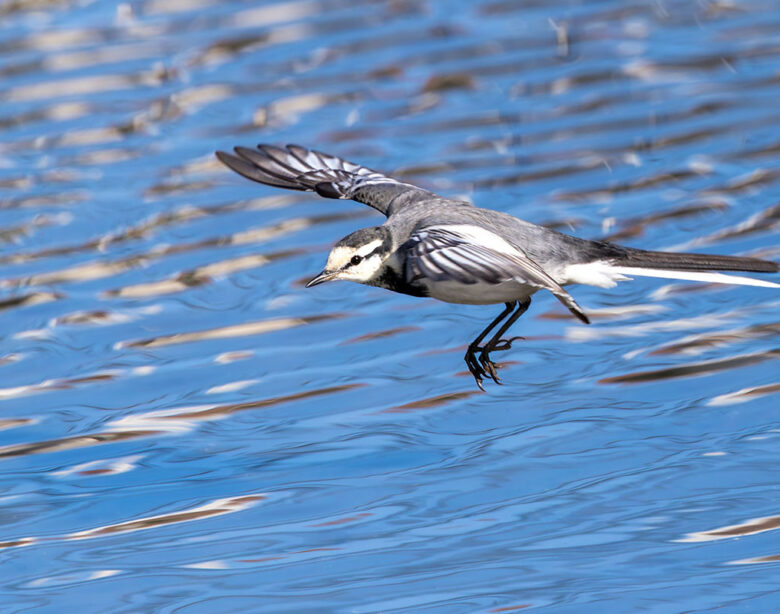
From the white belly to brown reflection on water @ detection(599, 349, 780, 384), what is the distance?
2551 millimetres

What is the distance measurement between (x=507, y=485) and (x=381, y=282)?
173 centimetres

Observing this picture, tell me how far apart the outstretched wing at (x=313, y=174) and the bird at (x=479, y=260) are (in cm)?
3

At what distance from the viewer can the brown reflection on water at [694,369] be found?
1062 cm

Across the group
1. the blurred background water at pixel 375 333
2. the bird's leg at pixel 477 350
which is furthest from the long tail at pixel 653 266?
the blurred background water at pixel 375 333

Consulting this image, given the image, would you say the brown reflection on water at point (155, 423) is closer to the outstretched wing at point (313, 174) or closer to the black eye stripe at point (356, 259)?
the outstretched wing at point (313, 174)

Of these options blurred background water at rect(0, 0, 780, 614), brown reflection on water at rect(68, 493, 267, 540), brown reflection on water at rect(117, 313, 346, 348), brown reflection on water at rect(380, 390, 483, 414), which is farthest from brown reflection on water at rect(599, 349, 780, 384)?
brown reflection on water at rect(68, 493, 267, 540)

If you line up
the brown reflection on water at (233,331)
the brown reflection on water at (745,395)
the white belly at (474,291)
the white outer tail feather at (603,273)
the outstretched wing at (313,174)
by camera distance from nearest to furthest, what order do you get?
the white belly at (474,291) < the white outer tail feather at (603,273) < the outstretched wing at (313,174) < the brown reflection on water at (745,395) < the brown reflection on water at (233,331)

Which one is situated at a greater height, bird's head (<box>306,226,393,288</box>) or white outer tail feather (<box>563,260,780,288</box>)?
bird's head (<box>306,226,393,288</box>)

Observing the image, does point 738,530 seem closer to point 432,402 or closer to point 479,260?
point 479,260

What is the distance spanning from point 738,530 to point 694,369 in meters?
2.28

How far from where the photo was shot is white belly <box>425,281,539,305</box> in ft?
26.5

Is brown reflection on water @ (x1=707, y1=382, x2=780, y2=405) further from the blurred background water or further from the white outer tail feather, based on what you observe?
the white outer tail feather

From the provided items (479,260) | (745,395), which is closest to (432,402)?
(745,395)

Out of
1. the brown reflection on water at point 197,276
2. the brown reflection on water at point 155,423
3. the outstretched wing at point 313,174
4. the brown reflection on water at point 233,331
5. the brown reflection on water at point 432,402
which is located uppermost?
the outstretched wing at point 313,174
